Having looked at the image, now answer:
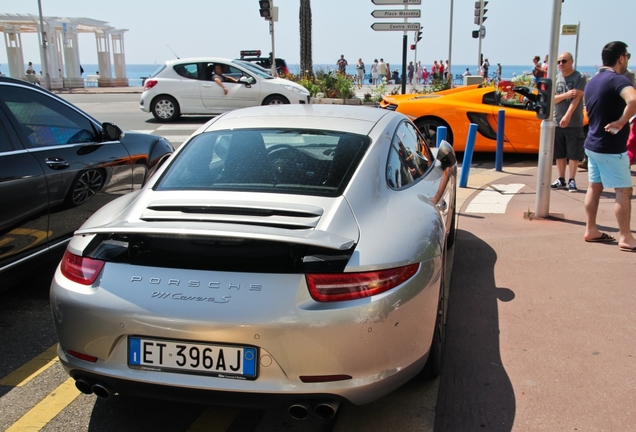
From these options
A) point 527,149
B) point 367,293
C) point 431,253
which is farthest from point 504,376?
point 527,149

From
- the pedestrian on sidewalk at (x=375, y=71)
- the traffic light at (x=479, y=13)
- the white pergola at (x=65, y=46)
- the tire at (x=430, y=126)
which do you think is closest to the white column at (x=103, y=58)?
the white pergola at (x=65, y=46)

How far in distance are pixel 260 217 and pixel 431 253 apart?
90cm

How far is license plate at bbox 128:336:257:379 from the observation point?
8.39 ft

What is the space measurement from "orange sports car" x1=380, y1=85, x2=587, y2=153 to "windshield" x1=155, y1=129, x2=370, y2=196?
7335 millimetres

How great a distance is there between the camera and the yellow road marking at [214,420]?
3060 mm

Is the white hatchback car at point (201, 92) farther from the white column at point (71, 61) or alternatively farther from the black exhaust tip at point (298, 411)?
the white column at point (71, 61)

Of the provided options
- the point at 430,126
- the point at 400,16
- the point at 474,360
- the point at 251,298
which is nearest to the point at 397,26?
the point at 400,16

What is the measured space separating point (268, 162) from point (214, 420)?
143 centimetres

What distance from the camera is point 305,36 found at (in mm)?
→ 23750

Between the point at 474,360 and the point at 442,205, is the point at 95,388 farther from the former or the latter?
the point at 442,205

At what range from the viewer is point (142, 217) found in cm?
294

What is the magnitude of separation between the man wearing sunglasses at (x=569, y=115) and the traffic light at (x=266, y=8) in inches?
526

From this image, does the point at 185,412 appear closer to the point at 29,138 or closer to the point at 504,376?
the point at 504,376

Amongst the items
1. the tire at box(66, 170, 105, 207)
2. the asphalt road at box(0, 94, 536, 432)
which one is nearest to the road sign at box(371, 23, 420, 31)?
the tire at box(66, 170, 105, 207)
